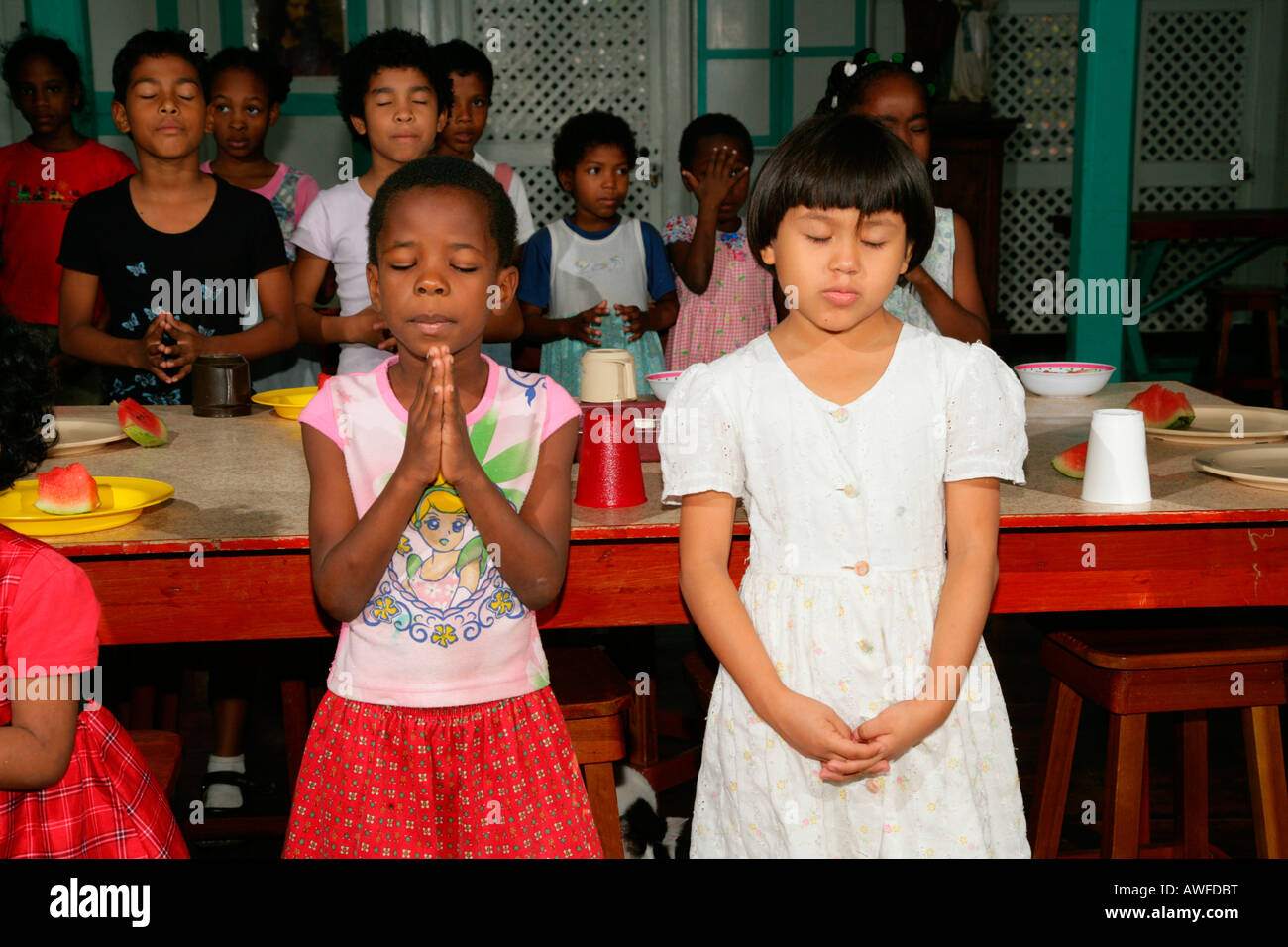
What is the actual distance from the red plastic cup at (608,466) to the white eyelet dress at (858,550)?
0.37 metres

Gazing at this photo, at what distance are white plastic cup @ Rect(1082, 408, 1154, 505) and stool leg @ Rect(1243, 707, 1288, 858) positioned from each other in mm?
554

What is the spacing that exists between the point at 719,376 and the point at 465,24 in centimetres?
689

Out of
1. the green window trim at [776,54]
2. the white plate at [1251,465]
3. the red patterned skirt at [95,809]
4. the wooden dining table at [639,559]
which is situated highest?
the green window trim at [776,54]

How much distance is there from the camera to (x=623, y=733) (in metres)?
2.21

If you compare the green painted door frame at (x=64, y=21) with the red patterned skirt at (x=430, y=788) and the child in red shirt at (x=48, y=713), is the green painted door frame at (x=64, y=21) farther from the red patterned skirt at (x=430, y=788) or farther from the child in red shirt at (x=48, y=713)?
the red patterned skirt at (x=430, y=788)

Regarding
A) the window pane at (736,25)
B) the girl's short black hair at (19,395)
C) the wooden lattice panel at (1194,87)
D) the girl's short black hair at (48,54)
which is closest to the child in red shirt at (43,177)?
the girl's short black hair at (48,54)

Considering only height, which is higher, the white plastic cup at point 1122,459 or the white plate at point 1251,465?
the white plastic cup at point 1122,459

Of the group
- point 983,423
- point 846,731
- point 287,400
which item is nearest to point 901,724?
point 846,731

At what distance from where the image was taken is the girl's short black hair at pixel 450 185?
70.6 inches

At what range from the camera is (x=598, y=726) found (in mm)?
2164

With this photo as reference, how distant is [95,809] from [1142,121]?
9.28 meters

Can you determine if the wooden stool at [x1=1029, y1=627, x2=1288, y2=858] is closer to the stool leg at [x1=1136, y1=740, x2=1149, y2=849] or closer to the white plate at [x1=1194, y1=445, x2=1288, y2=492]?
the stool leg at [x1=1136, y1=740, x2=1149, y2=849]

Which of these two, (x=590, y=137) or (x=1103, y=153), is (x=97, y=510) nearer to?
(x=590, y=137)
